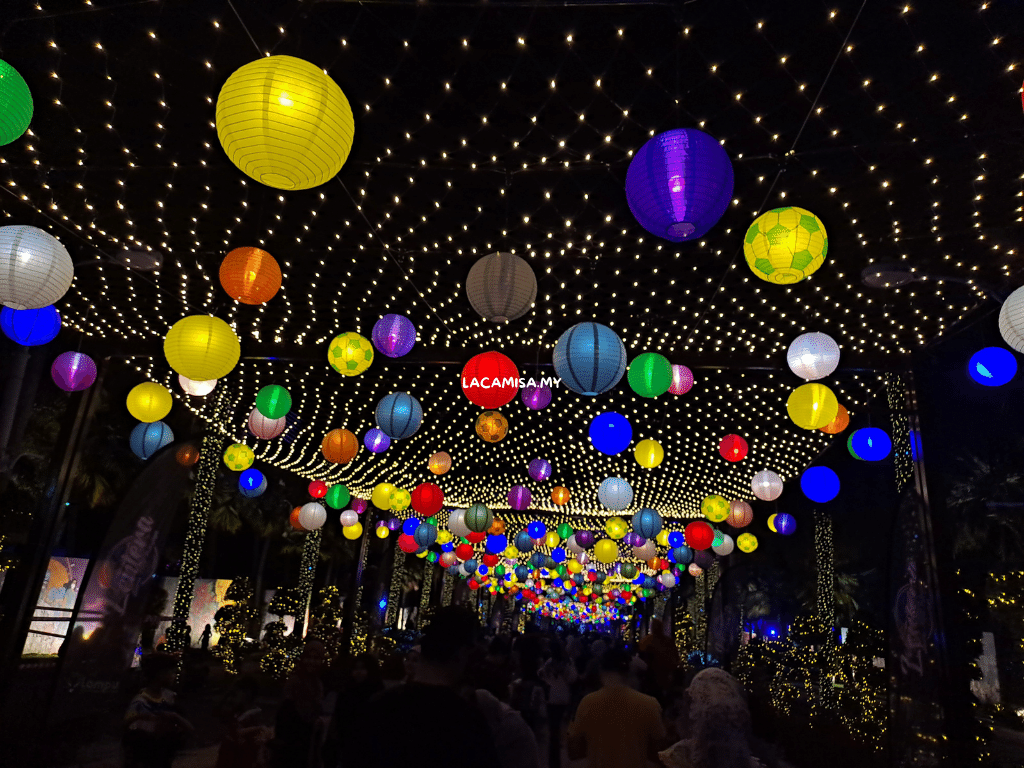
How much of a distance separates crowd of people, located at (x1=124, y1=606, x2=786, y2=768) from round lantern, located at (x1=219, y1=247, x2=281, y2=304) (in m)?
1.91

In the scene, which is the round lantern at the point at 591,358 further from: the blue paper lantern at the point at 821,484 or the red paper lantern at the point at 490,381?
the blue paper lantern at the point at 821,484

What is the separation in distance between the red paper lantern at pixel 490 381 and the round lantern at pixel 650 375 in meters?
0.91

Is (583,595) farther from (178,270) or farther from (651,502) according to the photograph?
(178,270)

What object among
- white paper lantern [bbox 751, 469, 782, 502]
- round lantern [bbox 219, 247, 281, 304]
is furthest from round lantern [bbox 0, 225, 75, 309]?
white paper lantern [bbox 751, 469, 782, 502]

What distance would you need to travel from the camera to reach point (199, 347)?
3.52 metres

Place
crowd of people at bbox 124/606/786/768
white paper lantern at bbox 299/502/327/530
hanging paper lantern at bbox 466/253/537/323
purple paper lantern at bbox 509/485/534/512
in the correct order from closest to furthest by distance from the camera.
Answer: crowd of people at bbox 124/606/786/768, hanging paper lantern at bbox 466/253/537/323, purple paper lantern at bbox 509/485/534/512, white paper lantern at bbox 299/502/327/530

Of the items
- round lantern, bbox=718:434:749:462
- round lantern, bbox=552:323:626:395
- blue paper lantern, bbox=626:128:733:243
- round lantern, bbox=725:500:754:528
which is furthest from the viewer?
round lantern, bbox=725:500:754:528

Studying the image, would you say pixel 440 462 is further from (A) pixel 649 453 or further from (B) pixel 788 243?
(B) pixel 788 243

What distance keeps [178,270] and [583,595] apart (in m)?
30.6

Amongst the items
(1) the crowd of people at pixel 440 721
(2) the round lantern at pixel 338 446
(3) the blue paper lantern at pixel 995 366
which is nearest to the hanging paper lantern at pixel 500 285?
(1) the crowd of people at pixel 440 721

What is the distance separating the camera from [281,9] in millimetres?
2887

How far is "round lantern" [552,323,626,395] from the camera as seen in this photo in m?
3.45

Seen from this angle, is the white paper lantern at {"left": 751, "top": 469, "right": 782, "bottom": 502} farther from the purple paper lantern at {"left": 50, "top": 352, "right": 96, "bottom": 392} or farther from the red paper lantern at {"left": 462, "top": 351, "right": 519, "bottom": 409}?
the purple paper lantern at {"left": 50, "top": 352, "right": 96, "bottom": 392}

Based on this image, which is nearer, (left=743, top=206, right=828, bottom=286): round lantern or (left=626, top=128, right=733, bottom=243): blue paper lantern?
(left=626, top=128, right=733, bottom=243): blue paper lantern
